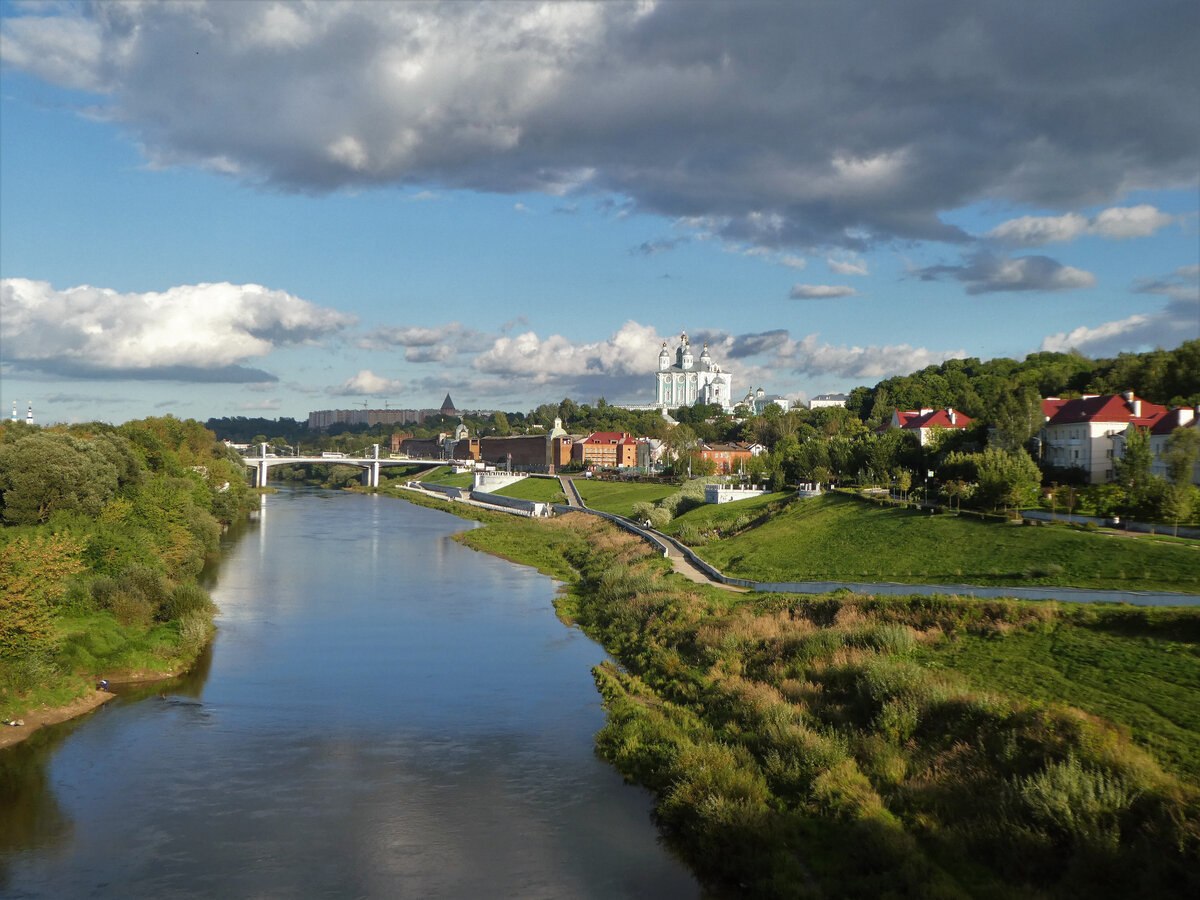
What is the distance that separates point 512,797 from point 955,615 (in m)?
12.1

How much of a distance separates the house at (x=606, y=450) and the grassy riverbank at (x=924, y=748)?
112 meters

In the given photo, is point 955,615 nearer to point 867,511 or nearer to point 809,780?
point 809,780

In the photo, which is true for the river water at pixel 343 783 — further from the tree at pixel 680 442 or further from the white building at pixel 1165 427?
the tree at pixel 680 442

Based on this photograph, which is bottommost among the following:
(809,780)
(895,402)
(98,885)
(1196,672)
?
(98,885)

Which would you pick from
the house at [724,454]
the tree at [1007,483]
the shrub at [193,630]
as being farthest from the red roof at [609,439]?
the shrub at [193,630]

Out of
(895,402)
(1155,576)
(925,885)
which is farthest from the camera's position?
(895,402)

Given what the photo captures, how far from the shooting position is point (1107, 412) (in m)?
51.6

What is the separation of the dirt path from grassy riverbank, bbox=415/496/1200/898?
13549 millimetres

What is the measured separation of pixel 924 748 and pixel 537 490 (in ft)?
301

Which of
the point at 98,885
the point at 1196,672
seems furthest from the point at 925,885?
the point at 98,885

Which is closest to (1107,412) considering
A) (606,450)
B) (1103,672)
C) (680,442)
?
(1103,672)

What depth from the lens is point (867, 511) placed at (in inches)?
1747

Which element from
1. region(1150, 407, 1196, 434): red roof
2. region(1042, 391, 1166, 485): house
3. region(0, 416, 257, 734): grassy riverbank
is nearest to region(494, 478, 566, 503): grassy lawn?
region(0, 416, 257, 734): grassy riverbank

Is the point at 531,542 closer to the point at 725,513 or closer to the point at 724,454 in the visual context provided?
the point at 725,513
